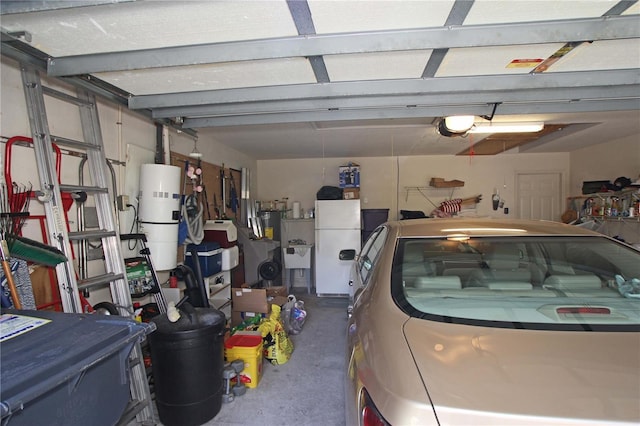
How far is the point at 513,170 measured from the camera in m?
5.97

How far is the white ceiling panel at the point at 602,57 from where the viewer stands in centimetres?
167

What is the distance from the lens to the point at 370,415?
2.93 ft

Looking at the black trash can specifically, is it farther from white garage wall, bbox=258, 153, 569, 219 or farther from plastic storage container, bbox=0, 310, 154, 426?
white garage wall, bbox=258, 153, 569, 219

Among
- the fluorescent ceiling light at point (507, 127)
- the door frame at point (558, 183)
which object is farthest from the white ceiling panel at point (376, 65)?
the door frame at point (558, 183)

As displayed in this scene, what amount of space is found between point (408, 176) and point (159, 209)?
4689 millimetres

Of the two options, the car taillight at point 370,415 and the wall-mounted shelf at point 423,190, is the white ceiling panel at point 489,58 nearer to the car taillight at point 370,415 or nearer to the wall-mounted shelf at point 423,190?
the car taillight at point 370,415

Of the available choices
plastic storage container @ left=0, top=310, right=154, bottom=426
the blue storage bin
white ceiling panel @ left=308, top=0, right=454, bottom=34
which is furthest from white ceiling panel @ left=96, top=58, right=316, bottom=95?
the blue storage bin

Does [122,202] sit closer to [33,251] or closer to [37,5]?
[33,251]

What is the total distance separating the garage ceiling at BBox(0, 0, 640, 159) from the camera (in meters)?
1.37

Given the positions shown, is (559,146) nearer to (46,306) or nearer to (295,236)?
(295,236)

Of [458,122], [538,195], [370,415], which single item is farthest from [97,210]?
[538,195]

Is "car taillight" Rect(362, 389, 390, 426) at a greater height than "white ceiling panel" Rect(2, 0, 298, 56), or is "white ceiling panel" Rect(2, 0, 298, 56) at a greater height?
"white ceiling panel" Rect(2, 0, 298, 56)

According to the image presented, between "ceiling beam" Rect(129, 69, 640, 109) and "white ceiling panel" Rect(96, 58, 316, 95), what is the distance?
0.08 meters

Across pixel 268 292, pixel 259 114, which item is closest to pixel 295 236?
pixel 268 292
